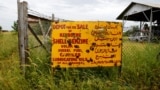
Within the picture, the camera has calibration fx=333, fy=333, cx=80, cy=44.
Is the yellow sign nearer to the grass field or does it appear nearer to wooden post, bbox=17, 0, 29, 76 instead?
the grass field

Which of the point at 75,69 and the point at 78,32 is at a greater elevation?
the point at 78,32

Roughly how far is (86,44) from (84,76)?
66cm

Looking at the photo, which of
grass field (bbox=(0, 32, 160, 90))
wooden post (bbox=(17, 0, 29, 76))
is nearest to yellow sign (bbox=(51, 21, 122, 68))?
grass field (bbox=(0, 32, 160, 90))

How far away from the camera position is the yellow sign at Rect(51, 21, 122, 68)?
6.56 metres

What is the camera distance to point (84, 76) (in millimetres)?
6441

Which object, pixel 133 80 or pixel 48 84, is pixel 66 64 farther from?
pixel 133 80

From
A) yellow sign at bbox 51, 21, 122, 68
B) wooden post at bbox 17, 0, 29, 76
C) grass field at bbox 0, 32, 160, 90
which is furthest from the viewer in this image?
wooden post at bbox 17, 0, 29, 76

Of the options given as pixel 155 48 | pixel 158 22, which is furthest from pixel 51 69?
pixel 158 22

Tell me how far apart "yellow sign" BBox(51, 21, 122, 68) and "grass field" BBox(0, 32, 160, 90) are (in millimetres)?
197

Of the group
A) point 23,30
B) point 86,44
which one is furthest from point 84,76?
point 23,30

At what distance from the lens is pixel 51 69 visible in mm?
6574

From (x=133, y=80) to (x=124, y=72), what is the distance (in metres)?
0.38

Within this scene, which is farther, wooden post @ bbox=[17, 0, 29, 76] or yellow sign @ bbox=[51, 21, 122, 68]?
wooden post @ bbox=[17, 0, 29, 76]

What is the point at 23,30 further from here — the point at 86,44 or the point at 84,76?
the point at 84,76
